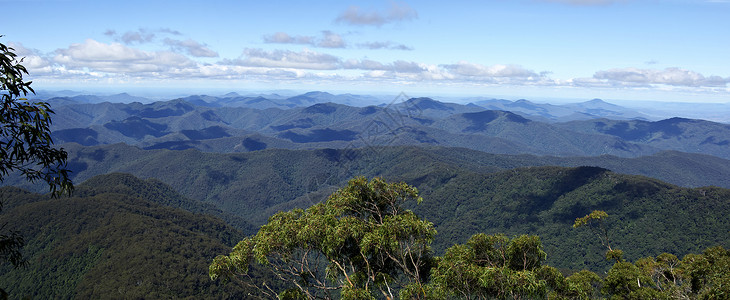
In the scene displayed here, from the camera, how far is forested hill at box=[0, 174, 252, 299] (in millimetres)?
99438

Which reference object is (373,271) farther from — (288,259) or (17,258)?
(17,258)

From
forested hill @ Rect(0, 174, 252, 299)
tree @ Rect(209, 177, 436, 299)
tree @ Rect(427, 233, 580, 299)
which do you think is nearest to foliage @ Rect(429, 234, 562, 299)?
tree @ Rect(427, 233, 580, 299)

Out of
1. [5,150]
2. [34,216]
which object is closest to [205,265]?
[34,216]

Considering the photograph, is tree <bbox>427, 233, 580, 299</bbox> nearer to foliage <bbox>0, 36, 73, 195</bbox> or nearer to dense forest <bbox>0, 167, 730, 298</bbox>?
foliage <bbox>0, 36, 73, 195</bbox>

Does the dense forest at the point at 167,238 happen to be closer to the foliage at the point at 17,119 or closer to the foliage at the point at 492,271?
the foliage at the point at 492,271

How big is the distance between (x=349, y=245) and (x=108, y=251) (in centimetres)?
12702

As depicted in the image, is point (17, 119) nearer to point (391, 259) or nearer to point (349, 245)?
point (349, 245)

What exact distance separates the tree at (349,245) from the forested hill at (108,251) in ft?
311

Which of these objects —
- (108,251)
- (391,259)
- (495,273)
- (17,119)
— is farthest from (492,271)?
(108,251)

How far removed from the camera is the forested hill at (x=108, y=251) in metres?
99.4

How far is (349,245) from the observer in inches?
750

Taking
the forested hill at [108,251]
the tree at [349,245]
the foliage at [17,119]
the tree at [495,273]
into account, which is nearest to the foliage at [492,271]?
the tree at [495,273]

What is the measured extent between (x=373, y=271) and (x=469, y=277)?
535 cm

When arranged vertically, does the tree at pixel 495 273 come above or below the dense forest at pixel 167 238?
above
